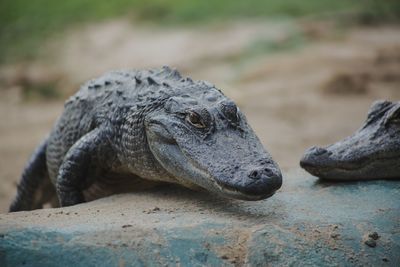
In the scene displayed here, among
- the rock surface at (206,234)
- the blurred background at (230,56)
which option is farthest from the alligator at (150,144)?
the blurred background at (230,56)

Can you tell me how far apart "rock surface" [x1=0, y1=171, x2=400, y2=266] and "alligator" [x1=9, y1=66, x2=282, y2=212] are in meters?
0.18

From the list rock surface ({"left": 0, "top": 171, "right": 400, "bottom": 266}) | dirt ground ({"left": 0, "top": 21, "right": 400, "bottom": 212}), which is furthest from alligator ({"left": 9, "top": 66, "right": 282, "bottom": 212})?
dirt ground ({"left": 0, "top": 21, "right": 400, "bottom": 212})

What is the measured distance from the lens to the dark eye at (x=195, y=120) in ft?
9.84

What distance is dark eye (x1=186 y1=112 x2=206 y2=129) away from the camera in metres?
3.00

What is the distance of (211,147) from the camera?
2883 millimetres

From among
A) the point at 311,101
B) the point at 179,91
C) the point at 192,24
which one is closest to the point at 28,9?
the point at 192,24

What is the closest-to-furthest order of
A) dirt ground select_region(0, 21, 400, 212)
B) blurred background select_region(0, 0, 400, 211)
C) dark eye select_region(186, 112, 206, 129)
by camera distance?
dark eye select_region(186, 112, 206, 129), dirt ground select_region(0, 21, 400, 212), blurred background select_region(0, 0, 400, 211)

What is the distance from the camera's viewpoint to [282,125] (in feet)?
27.9

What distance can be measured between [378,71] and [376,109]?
7.60 meters

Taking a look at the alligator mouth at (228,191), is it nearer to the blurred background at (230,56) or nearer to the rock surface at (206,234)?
the rock surface at (206,234)

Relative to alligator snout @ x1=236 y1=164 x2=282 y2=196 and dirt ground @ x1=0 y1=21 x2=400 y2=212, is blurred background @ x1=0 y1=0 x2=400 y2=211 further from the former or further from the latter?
alligator snout @ x1=236 y1=164 x2=282 y2=196

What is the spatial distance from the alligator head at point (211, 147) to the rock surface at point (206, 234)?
18 centimetres

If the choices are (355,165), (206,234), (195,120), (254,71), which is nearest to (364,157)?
(355,165)

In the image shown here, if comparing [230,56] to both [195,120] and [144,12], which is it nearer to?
[144,12]
